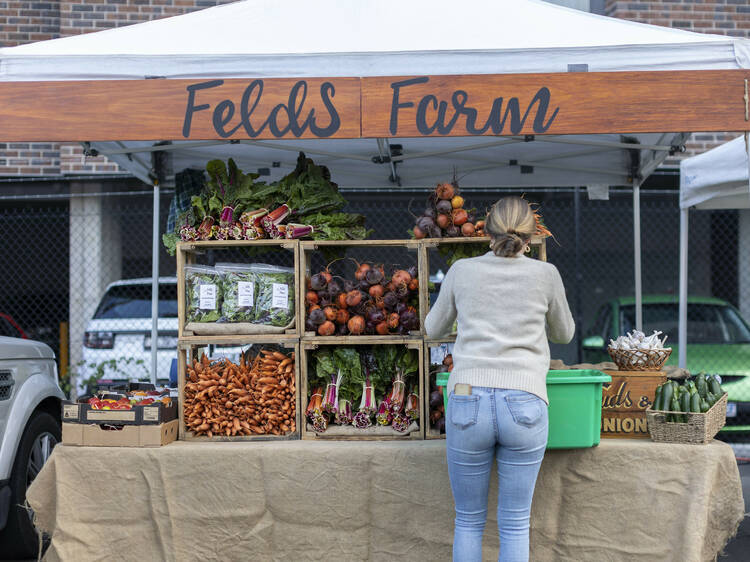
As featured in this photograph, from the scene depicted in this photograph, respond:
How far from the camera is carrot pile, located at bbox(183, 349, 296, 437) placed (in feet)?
13.8

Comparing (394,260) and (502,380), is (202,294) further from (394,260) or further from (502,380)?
(394,260)

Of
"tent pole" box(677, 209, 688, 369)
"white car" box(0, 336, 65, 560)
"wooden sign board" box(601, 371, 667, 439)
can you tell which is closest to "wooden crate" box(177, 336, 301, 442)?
"white car" box(0, 336, 65, 560)

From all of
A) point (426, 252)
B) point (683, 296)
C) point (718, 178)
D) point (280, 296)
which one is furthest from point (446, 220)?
point (683, 296)

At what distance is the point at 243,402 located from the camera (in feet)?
13.9

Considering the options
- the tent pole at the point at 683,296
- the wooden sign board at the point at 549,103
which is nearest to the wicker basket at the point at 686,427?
the wooden sign board at the point at 549,103

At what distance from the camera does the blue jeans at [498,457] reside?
3117 millimetres

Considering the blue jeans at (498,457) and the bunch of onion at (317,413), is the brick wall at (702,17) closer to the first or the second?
the bunch of onion at (317,413)

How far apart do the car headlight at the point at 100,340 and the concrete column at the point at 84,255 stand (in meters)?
2.08

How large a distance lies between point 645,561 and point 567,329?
128cm

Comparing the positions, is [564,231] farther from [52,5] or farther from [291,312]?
[291,312]

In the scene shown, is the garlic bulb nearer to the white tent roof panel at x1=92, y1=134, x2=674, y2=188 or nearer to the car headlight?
the white tent roof panel at x1=92, y1=134, x2=674, y2=188

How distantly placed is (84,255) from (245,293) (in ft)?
21.0

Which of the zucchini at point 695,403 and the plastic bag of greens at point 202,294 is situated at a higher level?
the plastic bag of greens at point 202,294

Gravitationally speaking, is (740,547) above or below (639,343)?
below
